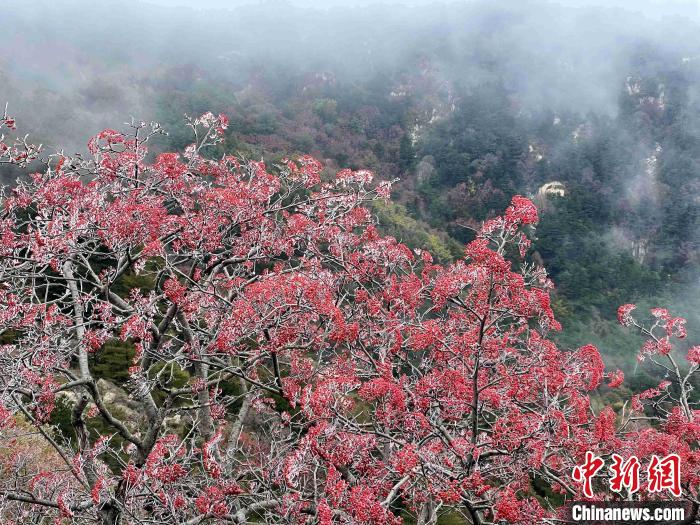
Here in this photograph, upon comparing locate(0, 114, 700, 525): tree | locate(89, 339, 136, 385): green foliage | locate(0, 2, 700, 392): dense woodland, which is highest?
locate(0, 2, 700, 392): dense woodland

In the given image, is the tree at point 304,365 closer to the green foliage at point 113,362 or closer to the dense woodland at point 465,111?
the green foliage at point 113,362

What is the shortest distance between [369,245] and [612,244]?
47.0 m

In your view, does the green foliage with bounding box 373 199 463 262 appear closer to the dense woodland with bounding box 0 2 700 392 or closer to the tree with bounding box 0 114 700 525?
the dense woodland with bounding box 0 2 700 392

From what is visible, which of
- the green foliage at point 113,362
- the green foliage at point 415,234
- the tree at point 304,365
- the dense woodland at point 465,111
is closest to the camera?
the tree at point 304,365

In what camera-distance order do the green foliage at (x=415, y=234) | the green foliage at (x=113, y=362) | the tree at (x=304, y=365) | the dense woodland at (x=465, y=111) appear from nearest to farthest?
the tree at (x=304, y=365) < the green foliage at (x=113, y=362) < the green foliage at (x=415, y=234) < the dense woodland at (x=465, y=111)

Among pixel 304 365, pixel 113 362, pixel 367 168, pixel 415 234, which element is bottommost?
pixel 304 365

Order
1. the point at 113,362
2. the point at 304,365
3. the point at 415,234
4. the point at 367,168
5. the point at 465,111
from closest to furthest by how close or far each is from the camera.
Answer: the point at 304,365
the point at 113,362
the point at 415,234
the point at 367,168
the point at 465,111

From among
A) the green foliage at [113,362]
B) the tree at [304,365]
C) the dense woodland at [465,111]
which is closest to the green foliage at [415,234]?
the dense woodland at [465,111]

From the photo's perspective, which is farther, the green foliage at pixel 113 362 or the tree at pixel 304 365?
the green foliage at pixel 113 362

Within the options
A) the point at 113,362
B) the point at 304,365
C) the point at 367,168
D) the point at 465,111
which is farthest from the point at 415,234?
the point at 465,111

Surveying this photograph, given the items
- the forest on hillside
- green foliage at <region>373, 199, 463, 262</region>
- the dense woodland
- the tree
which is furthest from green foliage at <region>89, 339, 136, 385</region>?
green foliage at <region>373, 199, 463, 262</region>

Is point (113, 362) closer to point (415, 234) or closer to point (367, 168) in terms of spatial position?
point (415, 234)

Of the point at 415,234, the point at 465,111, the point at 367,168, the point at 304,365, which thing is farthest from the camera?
the point at 465,111

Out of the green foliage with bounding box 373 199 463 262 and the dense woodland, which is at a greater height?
the dense woodland
